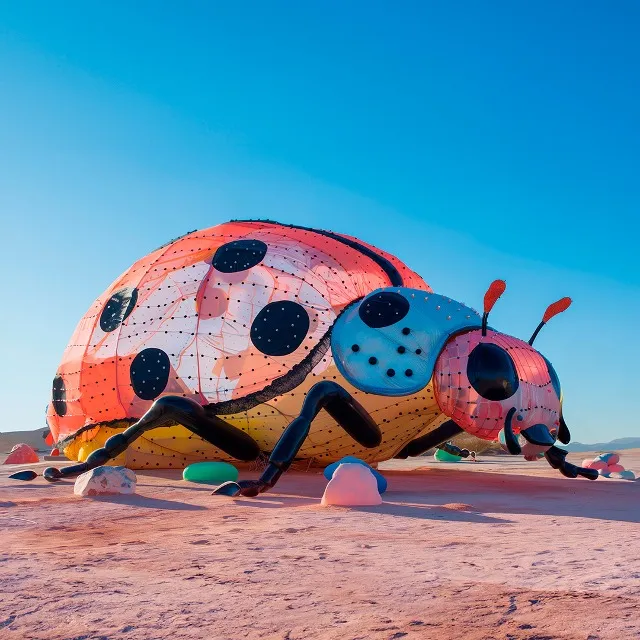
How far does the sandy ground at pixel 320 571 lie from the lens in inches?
94.9

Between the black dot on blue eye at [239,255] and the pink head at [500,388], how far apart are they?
2665mm

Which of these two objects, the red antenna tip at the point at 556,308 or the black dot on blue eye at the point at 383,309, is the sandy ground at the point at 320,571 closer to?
the red antenna tip at the point at 556,308

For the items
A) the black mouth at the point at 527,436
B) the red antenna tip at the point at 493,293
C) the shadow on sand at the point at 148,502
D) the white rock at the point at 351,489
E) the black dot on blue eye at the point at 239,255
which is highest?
the black dot on blue eye at the point at 239,255

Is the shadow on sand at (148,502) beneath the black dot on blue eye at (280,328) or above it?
beneath

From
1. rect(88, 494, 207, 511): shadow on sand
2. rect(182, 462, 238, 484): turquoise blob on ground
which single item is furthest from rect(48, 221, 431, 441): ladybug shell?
rect(88, 494, 207, 511): shadow on sand

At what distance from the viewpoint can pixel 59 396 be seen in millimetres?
9914

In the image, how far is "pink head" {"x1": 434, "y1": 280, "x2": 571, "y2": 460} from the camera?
22.5 ft

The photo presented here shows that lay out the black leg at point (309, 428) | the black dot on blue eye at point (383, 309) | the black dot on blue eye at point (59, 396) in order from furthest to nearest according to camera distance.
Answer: the black dot on blue eye at point (59, 396) < the black dot on blue eye at point (383, 309) < the black leg at point (309, 428)

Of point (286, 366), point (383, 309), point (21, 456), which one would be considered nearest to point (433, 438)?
point (383, 309)

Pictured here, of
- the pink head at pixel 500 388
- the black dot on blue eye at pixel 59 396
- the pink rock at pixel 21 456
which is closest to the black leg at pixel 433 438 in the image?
the pink head at pixel 500 388

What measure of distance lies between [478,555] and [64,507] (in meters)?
3.59

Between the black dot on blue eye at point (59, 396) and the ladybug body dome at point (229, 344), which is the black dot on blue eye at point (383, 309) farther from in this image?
the black dot on blue eye at point (59, 396)

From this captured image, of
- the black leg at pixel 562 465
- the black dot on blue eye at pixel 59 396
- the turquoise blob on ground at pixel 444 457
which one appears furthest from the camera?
the turquoise blob on ground at pixel 444 457

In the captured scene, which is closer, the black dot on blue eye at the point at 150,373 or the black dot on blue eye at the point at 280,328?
the black dot on blue eye at the point at 280,328
